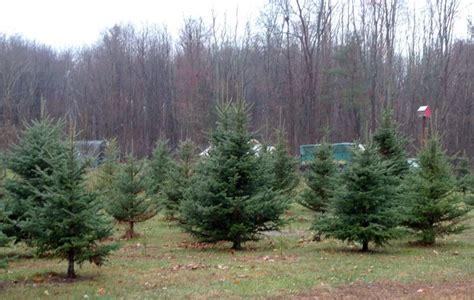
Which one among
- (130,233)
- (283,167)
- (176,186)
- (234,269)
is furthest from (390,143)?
(234,269)

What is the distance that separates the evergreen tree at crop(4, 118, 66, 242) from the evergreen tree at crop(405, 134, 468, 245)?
8.97 m

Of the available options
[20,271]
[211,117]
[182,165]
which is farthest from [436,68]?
[20,271]

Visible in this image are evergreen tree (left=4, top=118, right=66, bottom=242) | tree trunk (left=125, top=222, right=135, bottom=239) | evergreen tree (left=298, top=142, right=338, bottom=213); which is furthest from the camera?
evergreen tree (left=298, top=142, right=338, bottom=213)

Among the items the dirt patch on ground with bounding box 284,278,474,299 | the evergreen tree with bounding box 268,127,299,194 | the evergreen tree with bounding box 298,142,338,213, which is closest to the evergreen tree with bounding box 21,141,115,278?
the dirt patch on ground with bounding box 284,278,474,299

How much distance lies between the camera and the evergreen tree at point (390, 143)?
1992 centimetres

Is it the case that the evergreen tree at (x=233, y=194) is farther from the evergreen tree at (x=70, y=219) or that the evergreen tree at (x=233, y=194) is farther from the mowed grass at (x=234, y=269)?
the evergreen tree at (x=70, y=219)

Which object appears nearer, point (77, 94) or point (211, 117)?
point (211, 117)

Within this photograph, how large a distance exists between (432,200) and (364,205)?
2487mm

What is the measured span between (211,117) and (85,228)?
4284cm

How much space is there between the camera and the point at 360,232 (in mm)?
13406

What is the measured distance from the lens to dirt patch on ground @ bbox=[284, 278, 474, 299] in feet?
30.2

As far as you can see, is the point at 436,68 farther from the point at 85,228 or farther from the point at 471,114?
the point at 85,228

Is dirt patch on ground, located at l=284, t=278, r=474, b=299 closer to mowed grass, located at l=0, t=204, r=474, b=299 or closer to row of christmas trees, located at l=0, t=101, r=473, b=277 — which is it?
mowed grass, located at l=0, t=204, r=474, b=299

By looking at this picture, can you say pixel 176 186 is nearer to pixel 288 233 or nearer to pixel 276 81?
pixel 288 233
